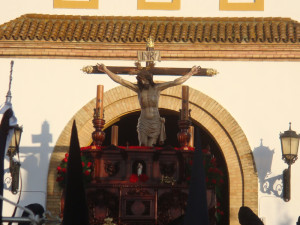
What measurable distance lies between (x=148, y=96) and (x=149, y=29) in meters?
5.70

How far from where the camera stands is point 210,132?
15266mm

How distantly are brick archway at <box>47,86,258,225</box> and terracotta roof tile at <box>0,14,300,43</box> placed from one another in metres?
0.94

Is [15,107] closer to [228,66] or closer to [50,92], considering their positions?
[50,92]

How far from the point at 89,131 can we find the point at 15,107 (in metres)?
1.33

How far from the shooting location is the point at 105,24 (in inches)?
630

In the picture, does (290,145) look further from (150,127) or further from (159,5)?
(150,127)

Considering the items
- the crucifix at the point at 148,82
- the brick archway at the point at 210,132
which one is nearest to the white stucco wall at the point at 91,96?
the brick archway at the point at 210,132

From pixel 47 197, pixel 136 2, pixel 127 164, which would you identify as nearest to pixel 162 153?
pixel 127 164

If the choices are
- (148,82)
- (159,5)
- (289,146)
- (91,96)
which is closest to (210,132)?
(289,146)

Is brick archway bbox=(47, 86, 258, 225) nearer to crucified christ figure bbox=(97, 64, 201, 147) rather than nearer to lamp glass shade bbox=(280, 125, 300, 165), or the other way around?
lamp glass shade bbox=(280, 125, 300, 165)

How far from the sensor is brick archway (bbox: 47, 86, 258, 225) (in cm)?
1495

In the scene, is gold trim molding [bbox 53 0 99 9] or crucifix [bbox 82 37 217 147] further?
gold trim molding [bbox 53 0 99 9]

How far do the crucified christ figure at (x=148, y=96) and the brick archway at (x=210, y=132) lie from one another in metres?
4.38

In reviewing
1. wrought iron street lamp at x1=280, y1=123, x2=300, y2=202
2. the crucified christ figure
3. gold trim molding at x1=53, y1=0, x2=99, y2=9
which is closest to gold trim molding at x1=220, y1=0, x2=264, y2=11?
gold trim molding at x1=53, y1=0, x2=99, y2=9
